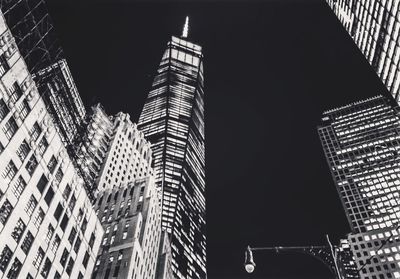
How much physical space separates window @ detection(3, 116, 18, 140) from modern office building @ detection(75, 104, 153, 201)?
49.8 metres

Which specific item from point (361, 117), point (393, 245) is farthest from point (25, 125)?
point (361, 117)

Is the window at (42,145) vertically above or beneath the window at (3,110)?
above

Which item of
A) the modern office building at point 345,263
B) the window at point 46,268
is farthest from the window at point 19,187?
the modern office building at point 345,263

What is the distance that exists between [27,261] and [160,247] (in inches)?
2265

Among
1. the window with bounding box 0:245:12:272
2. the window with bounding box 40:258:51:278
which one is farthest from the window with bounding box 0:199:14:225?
the window with bounding box 40:258:51:278

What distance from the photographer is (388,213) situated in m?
137

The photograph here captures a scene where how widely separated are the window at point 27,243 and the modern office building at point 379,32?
188 ft

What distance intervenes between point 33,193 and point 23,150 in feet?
15.0

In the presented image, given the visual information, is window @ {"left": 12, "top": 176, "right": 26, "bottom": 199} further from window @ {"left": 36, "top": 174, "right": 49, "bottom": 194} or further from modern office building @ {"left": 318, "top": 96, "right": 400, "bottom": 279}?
modern office building @ {"left": 318, "top": 96, "right": 400, "bottom": 279}

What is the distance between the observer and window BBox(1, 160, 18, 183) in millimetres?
36953

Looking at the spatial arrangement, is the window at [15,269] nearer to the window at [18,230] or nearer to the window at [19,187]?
the window at [18,230]

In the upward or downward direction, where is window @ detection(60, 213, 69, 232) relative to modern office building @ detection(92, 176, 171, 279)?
downward

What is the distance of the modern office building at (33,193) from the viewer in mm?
36594

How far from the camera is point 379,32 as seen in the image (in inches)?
2665
